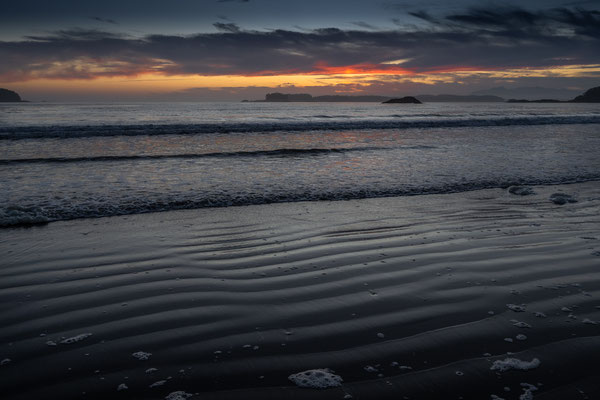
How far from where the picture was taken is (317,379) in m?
2.94

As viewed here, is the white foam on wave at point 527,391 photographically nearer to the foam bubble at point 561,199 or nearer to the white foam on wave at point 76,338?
the white foam on wave at point 76,338

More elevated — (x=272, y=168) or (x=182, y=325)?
(x=272, y=168)

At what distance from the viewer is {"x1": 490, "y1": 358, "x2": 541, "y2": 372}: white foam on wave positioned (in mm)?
3078

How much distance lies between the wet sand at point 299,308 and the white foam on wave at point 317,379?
Result: 64 millimetres

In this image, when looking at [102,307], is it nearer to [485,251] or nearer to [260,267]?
[260,267]

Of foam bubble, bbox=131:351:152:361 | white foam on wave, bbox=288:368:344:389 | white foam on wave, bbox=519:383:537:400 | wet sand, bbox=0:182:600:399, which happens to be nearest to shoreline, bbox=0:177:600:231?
wet sand, bbox=0:182:600:399

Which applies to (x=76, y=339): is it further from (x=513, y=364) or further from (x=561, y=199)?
(x=561, y=199)

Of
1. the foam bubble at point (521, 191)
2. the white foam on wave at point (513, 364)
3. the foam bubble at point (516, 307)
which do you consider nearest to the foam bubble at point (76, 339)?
the white foam on wave at point (513, 364)

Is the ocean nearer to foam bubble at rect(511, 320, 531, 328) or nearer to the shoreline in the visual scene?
the shoreline

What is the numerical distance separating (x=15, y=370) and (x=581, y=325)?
4.92 m

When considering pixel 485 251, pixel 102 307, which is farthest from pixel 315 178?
pixel 102 307

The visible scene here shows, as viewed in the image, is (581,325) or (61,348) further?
(581,325)

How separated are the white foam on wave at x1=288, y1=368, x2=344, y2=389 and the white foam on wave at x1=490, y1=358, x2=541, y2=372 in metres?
1.25

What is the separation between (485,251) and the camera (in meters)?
5.77
